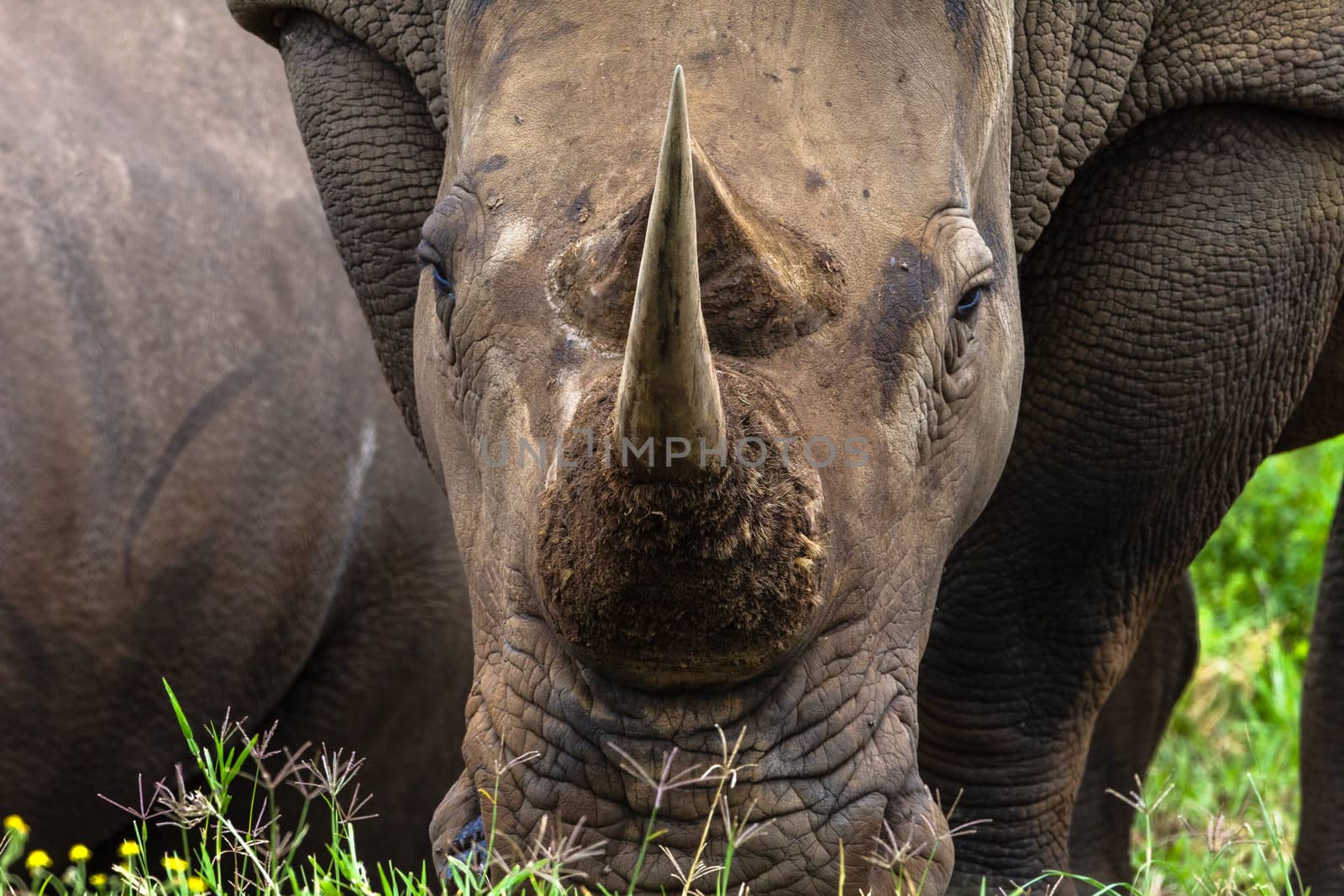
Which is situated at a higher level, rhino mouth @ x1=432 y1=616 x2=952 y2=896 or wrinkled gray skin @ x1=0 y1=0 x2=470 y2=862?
rhino mouth @ x1=432 y1=616 x2=952 y2=896

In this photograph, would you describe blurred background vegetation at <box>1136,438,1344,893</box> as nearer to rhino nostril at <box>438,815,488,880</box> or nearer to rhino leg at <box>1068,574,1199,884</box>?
rhino leg at <box>1068,574,1199,884</box>

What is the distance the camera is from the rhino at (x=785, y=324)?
243 centimetres

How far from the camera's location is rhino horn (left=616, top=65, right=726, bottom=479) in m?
2.23

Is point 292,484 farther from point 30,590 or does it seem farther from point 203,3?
point 203,3

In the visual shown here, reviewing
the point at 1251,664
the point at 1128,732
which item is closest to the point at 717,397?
the point at 1128,732

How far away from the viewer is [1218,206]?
3477mm

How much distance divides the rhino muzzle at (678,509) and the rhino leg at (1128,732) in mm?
2713

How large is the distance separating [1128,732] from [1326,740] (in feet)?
2.20

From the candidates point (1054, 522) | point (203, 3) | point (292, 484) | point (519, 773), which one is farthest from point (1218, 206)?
point (203, 3)

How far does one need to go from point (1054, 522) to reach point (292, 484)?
76.1 inches

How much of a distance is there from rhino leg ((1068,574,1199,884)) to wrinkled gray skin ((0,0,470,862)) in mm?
1513

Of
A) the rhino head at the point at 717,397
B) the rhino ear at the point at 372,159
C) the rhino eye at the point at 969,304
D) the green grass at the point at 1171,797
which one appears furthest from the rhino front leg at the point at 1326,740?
the rhino ear at the point at 372,159

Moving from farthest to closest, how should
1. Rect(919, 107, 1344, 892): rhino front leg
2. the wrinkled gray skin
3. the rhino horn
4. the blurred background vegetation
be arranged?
the blurred background vegetation < the wrinkled gray skin < Rect(919, 107, 1344, 892): rhino front leg < the rhino horn

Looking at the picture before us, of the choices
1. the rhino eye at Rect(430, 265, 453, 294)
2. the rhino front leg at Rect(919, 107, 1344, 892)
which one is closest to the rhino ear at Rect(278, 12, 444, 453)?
the rhino eye at Rect(430, 265, 453, 294)
